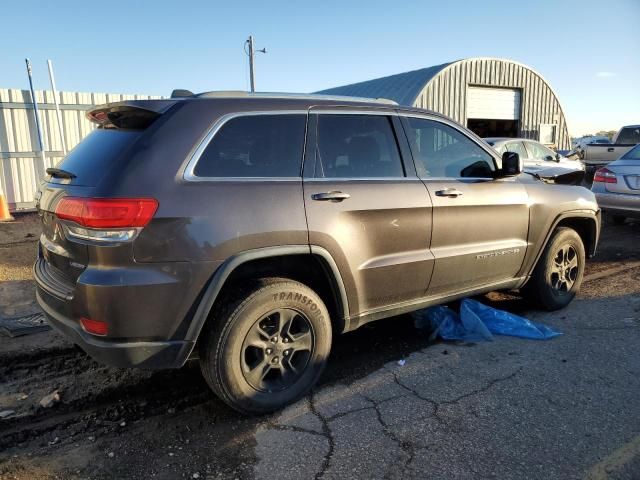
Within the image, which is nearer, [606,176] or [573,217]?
[573,217]

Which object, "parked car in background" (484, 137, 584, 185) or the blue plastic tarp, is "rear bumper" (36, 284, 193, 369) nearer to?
the blue plastic tarp

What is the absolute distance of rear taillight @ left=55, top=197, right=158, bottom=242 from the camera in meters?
2.49

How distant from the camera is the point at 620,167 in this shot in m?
8.08

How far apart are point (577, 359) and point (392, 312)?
60.4 inches

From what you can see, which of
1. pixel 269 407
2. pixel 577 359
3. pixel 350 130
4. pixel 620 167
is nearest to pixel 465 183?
pixel 350 130

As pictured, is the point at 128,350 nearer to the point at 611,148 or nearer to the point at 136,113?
the point at 136,113

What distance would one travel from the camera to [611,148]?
16016mm

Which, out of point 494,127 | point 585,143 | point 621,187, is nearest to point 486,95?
point 494,127

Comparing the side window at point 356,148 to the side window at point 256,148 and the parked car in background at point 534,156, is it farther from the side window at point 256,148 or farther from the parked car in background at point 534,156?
the parked car in background at point 534,156

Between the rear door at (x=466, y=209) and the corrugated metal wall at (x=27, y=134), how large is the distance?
10.4 metres

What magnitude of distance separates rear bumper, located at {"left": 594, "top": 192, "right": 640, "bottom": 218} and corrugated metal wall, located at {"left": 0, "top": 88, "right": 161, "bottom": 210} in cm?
1111

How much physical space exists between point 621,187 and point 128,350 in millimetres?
8173

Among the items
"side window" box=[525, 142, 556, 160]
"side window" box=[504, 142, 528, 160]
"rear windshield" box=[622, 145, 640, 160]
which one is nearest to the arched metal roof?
"side window" box=[525, 142, 556, 160]

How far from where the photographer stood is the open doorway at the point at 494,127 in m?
23.1
